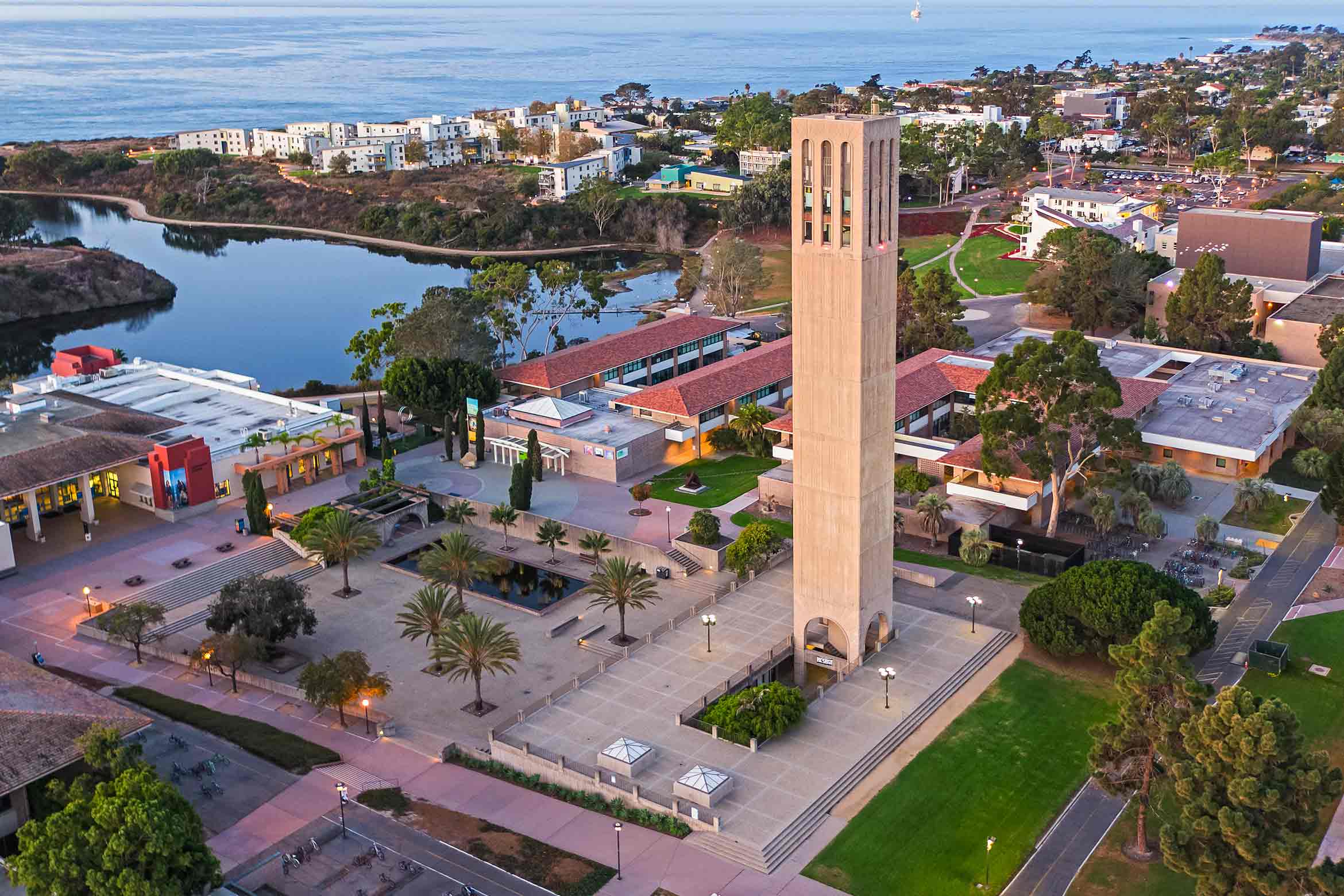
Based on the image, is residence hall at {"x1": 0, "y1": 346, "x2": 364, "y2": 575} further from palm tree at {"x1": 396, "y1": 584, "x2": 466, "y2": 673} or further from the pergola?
palm tree at {"x1": 396, "y1": 584, "x2": 466, "y2": 673}

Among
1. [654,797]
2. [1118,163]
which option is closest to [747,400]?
[654,797]

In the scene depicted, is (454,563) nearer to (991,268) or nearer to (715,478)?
(715,478)

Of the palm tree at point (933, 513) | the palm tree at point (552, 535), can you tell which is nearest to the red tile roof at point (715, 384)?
the palm tree at point (552, 535)

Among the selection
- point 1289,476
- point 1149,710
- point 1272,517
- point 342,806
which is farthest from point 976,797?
point 1289,476

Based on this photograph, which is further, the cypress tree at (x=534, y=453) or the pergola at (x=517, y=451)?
the pergola at (x=517, y=451)

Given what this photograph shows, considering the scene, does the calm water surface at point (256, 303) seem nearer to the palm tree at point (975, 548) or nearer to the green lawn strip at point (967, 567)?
the green lawn strip at point (967, 567)

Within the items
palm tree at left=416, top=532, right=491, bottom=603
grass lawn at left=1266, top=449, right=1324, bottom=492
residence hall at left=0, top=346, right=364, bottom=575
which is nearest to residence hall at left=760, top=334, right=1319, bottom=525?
grass lawn at left=1266, top=449, right=1324, bottom=492
